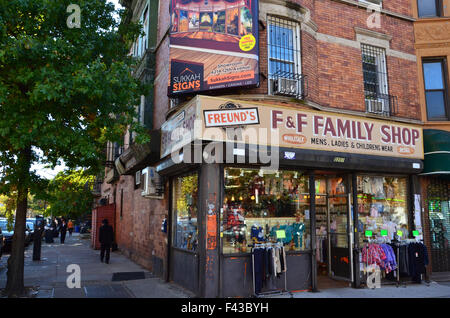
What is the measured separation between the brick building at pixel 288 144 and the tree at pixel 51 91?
168 centimetres

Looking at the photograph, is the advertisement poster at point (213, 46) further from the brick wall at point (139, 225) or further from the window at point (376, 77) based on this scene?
the window at point (376, 77)

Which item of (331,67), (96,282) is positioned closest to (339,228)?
(331,67)

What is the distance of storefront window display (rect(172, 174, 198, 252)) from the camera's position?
8.75 metres

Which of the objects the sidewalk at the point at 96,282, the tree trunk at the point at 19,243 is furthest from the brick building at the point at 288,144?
the tree trunk at the point at 19,243

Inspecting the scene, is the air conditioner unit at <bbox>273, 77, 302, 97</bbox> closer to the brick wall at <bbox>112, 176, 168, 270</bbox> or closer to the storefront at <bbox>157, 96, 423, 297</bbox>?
the storefront at <bbox>157, 96, 423, 297</bbox>

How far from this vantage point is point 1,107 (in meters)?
7.80

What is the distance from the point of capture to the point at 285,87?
29.7 feet

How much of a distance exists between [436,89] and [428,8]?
309 centimetres

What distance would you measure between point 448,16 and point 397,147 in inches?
231

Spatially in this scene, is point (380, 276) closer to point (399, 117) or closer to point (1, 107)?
point (399, 117)

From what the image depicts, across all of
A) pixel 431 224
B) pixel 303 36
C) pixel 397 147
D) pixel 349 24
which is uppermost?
pixel 349 24

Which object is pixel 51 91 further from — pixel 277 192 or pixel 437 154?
pixel 437 154

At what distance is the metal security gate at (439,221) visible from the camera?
10.7 m
